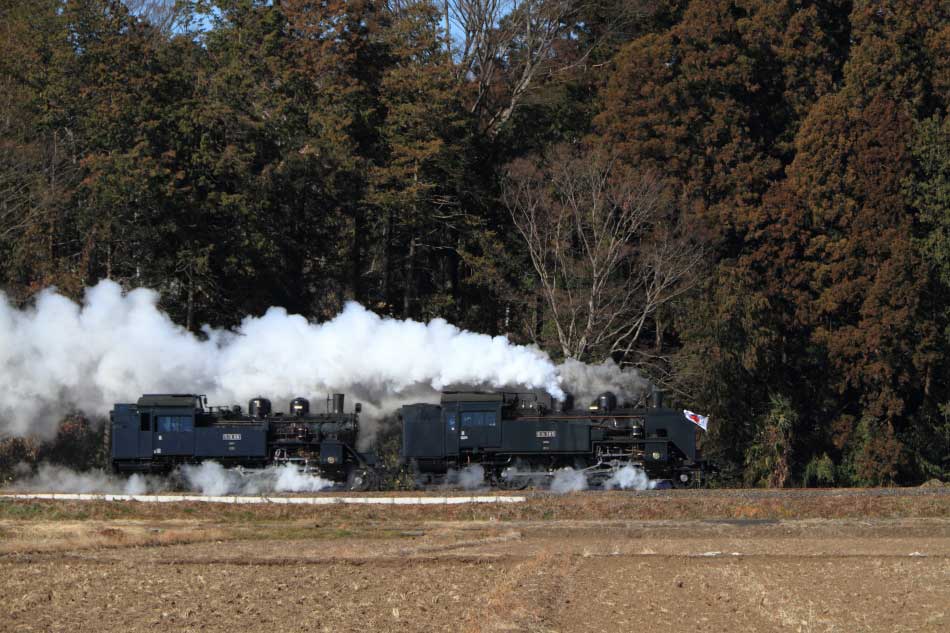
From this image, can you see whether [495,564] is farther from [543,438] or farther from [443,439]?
[443,439]

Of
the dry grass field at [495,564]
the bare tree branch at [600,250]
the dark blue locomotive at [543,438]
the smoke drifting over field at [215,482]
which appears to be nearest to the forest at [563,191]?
the bare tree branch at [600,250]

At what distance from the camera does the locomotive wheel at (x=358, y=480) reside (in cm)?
3994

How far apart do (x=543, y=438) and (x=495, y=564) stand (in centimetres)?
1378

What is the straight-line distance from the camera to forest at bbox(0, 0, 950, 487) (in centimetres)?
4841

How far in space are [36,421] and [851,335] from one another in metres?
30.1

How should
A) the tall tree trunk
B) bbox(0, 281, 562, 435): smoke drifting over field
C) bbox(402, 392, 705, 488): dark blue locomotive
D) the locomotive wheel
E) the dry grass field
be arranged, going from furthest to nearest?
1. the tall tree trunk
2. bbox(0, 281, 562, 435): smoke drifting over field
3. the locomotive wheel
4. bbox(402, 392, 705, 488): dark blue locomotive
5. the dry grass field

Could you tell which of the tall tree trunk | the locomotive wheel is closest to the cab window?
the locomotive wheel

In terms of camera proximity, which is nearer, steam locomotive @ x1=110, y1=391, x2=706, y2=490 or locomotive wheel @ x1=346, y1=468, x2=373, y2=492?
steam locomotive @ x1=110, y1=391, x2=706, y2=490

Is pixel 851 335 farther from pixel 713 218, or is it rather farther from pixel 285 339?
pixel 285 339

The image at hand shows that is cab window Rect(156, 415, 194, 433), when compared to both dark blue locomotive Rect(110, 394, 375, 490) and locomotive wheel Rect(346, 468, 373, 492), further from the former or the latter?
locomotive wheel Rect(346, 468, 373, 492)

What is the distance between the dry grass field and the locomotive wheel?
616 cm

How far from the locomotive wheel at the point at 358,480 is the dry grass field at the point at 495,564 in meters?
6.16

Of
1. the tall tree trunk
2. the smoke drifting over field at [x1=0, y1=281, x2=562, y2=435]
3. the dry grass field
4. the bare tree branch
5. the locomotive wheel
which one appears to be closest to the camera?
the dry grass field

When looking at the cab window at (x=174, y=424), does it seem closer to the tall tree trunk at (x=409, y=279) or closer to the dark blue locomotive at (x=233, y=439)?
the dark blue locomotive at (x=233, y=439)
